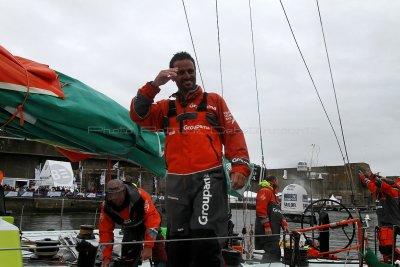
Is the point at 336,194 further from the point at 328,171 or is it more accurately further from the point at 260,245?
the point at 260,245

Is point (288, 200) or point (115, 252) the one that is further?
point (288, 200)

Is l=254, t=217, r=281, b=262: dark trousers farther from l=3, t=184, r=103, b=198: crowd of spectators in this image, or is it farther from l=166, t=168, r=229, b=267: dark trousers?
l=3, t=184, r=103, b=198: crowd of spectators

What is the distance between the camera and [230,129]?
8.26 ft

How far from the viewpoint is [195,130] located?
8.21 feet

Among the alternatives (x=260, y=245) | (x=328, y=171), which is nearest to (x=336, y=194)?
(x=328, y=171)

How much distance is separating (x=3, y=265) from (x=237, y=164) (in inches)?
52.9

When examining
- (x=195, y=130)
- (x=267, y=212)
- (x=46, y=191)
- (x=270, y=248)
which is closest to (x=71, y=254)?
(x=195, y=130)

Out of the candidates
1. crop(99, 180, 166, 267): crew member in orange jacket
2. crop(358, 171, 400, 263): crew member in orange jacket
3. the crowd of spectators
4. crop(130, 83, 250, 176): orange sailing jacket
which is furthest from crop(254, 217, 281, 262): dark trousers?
the crowd of spectators

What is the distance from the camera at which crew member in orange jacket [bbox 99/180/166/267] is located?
3.27 meters

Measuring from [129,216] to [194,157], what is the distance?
126 cm

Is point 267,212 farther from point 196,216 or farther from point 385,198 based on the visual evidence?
point 196,216

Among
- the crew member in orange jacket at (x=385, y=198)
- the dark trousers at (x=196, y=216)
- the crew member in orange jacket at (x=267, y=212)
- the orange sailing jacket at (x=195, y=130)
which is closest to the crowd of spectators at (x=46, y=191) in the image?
the crew member in orange jacket at (x=267, y=212)

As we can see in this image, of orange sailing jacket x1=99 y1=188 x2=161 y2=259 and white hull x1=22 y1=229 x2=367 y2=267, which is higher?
orange sailing jacket x1=99 y1=188 x2=161 y2=259

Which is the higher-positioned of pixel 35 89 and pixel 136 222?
pixel 35 89
